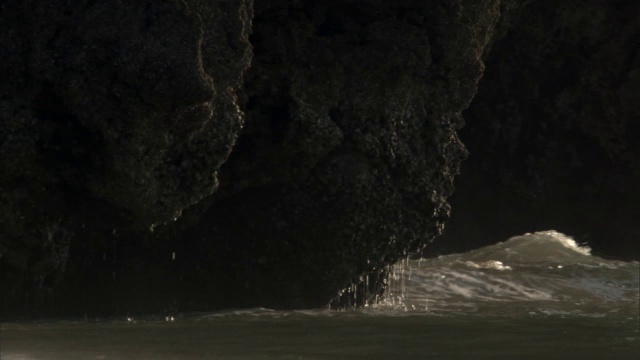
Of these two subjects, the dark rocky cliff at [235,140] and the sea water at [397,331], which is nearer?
the sea water at [397,331]

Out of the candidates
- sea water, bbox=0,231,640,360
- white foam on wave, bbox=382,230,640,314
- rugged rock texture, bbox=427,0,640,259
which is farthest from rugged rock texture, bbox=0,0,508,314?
rugged rock texture, bbox=427,0,640,259

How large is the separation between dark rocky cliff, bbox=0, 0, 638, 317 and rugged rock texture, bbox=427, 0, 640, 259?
0.05 meters

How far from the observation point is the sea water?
5895mm

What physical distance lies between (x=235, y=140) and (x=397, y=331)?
1.45 m

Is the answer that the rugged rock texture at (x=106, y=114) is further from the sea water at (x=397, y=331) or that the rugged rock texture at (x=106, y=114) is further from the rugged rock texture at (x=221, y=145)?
the sea water at (x=397, y=331)

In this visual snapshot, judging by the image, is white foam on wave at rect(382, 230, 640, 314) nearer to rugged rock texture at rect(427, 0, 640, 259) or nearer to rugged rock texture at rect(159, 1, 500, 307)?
rugged rock texture at rect(427, 0, 640, 259)

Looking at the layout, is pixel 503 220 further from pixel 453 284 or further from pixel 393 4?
pixel 393 4

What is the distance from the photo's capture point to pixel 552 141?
10.7 m

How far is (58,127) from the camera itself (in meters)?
6.75

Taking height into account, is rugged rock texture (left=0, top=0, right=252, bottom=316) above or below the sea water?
above

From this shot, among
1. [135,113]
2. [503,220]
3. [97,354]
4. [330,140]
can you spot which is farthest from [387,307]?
[97,354]

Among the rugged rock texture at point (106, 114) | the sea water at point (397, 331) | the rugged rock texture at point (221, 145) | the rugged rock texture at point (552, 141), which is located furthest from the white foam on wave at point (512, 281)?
the rugged rock texture at point (106, 114)

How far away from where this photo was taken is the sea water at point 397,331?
5895 millimetres

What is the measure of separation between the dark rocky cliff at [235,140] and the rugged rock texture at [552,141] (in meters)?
0.05
